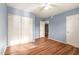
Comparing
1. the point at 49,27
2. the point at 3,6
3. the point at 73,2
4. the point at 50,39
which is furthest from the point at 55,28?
the point at 3,6

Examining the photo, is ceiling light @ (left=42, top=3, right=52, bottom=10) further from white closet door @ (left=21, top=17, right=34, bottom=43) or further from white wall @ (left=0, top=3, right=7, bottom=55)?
white wall @ (left=0, top=3, right=7, bottom=55)

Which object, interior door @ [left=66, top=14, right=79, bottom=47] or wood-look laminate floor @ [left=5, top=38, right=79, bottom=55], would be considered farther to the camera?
interior door @ [left=66, top=14, right=79, bottom=47]

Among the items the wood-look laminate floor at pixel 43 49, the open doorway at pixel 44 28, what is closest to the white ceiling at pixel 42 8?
the open doorway at pixel 44 28

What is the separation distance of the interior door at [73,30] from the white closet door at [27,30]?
0.80m

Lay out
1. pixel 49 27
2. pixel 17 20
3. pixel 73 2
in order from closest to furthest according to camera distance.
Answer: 1. pixel 73 2
2. pixel 17 20
3. pixel 49 27

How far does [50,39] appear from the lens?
1.58m

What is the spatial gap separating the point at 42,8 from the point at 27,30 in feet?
1.78

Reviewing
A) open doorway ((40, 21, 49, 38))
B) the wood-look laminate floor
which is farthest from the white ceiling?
the wood-look laminate floor

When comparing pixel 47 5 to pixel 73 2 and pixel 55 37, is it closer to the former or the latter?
pixel 73 2

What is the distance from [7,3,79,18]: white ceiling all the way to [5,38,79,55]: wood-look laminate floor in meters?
0.57

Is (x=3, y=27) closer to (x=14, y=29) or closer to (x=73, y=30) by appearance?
(x=14, y=29)

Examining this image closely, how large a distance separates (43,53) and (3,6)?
1.14 metres

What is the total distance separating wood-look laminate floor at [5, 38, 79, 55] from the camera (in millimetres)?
1374

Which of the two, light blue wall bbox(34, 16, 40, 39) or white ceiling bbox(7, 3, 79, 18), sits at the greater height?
white ceiling bbox(7, 3, 79, 18)
